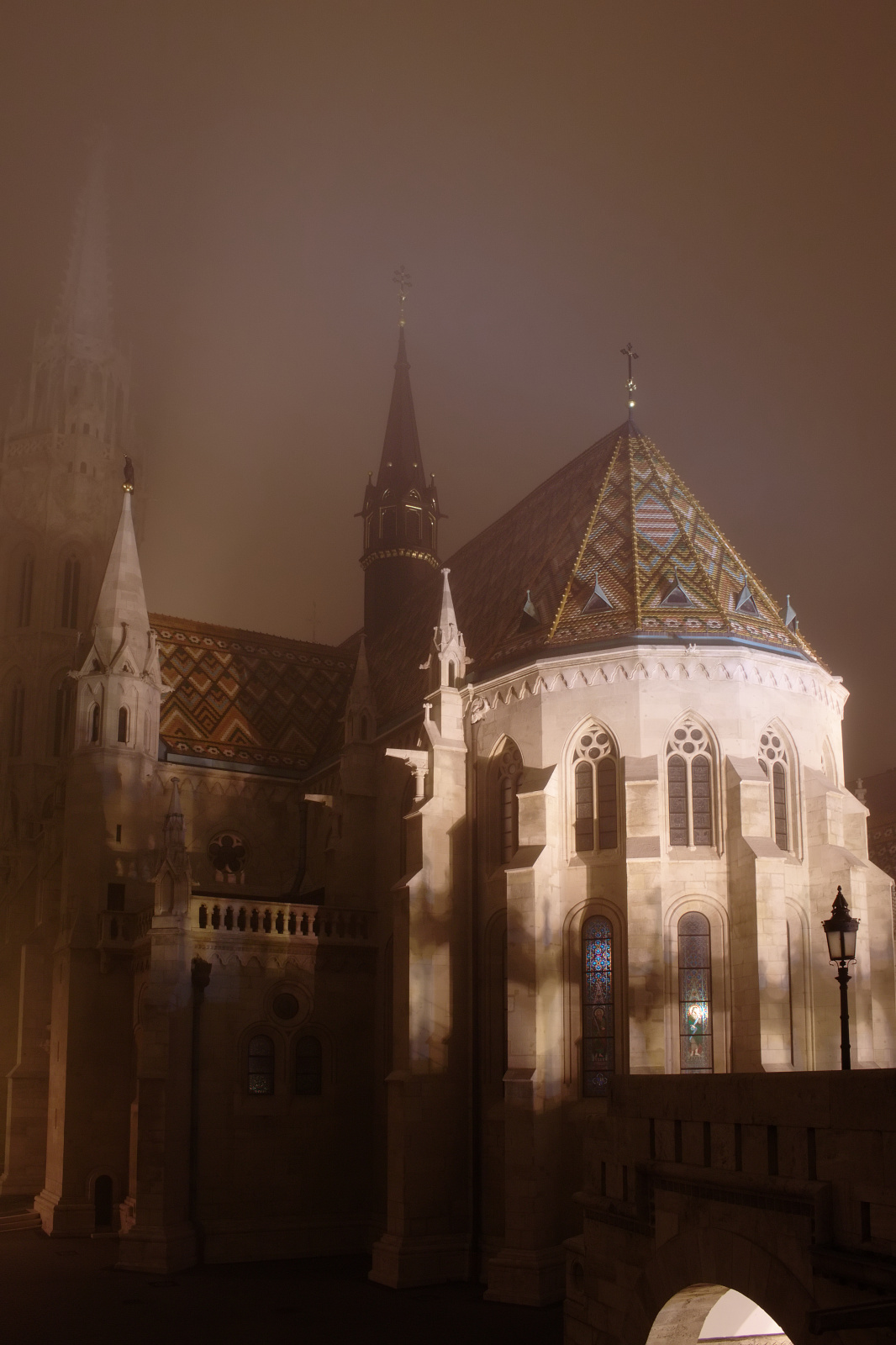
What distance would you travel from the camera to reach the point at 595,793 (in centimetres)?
2694

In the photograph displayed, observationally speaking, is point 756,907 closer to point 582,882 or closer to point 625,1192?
point 582,882

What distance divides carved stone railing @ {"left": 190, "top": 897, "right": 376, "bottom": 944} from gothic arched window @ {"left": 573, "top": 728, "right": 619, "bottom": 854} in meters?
7.99

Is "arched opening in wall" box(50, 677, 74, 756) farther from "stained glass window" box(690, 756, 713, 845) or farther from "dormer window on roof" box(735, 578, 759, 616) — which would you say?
"stained glass window" box(690, 756, 713, 845)

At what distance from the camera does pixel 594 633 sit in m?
27.8

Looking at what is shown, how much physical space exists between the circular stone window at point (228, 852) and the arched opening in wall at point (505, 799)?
12063mm

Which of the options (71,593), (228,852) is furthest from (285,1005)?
(71,593)

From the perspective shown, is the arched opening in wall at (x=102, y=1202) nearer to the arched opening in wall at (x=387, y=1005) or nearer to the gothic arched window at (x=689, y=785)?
the arched opening in wall at (x=387, y=1005)

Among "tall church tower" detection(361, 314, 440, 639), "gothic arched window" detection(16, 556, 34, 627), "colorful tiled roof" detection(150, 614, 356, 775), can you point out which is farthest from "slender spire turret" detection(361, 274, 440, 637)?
"gothic arched window" detection(16, 556, 34, 627)

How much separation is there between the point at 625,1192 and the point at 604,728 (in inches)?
554

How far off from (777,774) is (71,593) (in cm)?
3357

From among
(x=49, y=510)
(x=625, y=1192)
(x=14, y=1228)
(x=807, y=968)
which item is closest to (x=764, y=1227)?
(x=625, y=1192)

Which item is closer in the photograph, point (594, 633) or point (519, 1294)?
point (519, 1294)

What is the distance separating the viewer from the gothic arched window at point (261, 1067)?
3011 cm

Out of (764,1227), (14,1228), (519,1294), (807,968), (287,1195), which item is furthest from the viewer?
(14,1228)
